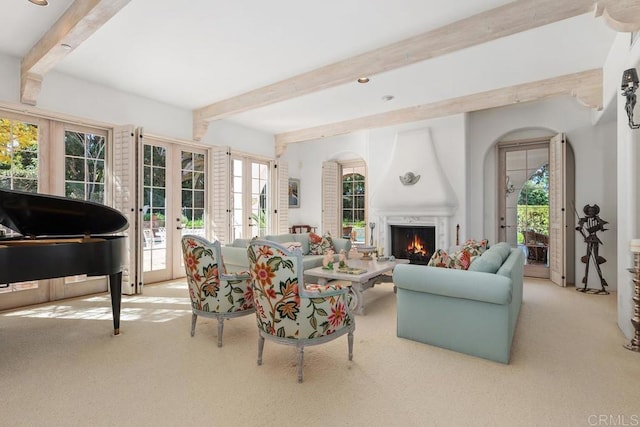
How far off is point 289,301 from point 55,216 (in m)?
2.38

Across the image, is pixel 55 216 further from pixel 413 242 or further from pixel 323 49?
pixel 413 242

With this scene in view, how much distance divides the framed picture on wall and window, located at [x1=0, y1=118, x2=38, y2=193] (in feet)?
16.5

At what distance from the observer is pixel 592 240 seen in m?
4.70

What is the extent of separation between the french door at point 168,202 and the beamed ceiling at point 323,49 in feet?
2.75

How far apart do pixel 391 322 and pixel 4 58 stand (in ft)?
16.5

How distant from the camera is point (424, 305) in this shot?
9.14 feet

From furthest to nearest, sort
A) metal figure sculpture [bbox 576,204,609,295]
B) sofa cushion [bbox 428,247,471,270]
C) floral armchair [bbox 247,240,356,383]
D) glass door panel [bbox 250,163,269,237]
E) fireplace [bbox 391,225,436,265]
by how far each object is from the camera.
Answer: glass door panel [bbox 250,163,269,237] → fireplace [bbox 391,225,436,265] → metal figure sculpture [bbox 576,204,609,295] → sofa cushion [bbox 428,247,471,270] → floral armchair [bbox 247,240,356,383]

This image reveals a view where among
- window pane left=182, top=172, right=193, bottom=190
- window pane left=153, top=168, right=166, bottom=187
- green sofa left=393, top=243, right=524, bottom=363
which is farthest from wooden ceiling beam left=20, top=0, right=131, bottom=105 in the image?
green sofa left=393, top=243, right=524, bottom=363

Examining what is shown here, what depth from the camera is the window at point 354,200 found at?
26.6ft

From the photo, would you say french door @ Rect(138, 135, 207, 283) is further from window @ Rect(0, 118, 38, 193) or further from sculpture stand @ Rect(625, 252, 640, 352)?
sculpture stand @ Rect(625, 252, 640, 352)

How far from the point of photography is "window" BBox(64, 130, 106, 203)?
434 cm

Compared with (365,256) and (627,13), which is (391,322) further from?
(627,13)

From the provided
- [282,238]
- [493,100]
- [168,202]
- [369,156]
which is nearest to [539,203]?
[493,100]

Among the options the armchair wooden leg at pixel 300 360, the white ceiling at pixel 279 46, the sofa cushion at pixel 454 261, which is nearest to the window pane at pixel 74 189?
the white ceiling at pixel 279 46
